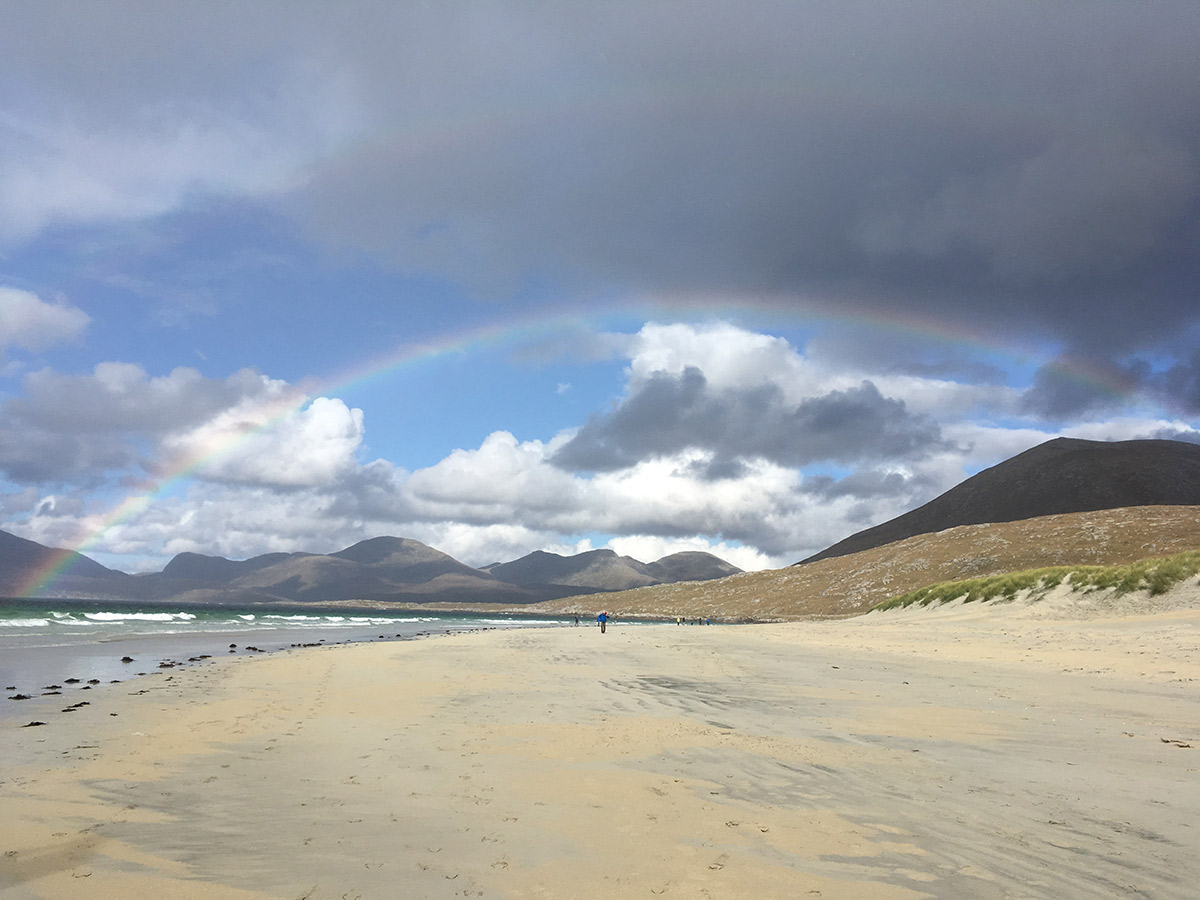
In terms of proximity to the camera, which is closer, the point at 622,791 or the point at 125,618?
the point at 622,791

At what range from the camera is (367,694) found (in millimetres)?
18359

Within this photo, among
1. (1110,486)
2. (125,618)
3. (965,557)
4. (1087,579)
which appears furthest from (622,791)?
(1110,486)

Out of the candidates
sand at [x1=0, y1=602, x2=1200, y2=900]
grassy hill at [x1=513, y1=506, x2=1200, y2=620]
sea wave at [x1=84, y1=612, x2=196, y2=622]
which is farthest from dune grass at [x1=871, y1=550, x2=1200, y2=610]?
sea wave at [x1=84, y1=612, x2=196, y2=622]

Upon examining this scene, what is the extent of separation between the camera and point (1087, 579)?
36.1m

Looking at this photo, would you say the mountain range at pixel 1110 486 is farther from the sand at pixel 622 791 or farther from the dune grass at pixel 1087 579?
the sand at pixel 622 791

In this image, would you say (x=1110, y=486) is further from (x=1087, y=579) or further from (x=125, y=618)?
(x=125, y=618)

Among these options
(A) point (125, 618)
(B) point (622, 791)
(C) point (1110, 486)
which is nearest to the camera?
(B) point (622, 791)

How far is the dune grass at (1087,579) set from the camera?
105 ft

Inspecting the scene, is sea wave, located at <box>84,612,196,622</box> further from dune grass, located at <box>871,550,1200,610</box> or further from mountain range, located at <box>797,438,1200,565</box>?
mountain range, located at <box>797,438,1200,565</box>

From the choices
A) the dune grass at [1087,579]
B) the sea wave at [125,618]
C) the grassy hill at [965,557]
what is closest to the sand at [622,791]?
the dune grass at [1087,579]

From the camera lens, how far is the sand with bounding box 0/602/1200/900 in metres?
6.12

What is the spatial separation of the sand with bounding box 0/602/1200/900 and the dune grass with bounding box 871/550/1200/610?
16.8 metres

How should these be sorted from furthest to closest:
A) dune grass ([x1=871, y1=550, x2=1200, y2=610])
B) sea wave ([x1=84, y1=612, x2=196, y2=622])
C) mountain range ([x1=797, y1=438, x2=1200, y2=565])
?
mountain range ([x1=797, y1=438, x2=1200, y2=565]) → sea wave ([x1=84, y1=612, x2=196, y2=622]) → dune grass ([x1=871, y1=550, x2=1200, y2=610])

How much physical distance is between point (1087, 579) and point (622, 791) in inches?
1491
